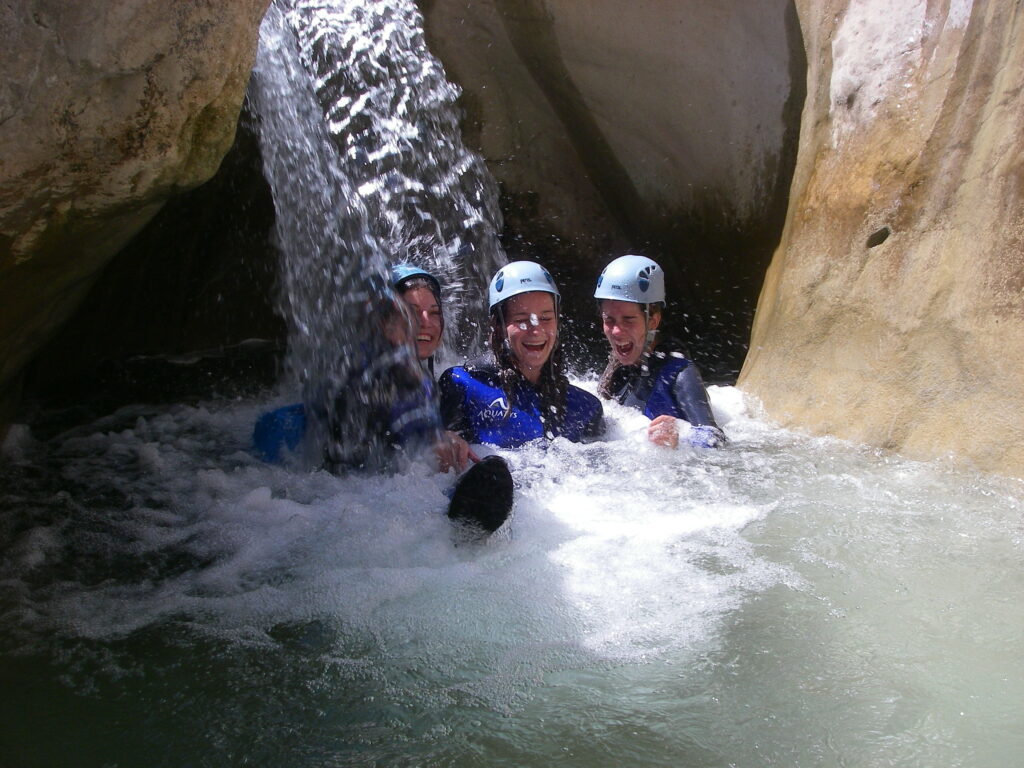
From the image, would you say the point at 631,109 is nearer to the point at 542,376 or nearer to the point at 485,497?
the point at 542,376

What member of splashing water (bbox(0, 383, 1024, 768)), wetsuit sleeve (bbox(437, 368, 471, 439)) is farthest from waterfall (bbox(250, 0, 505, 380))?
splashing water (bbox(0, 383, 1024, 768))

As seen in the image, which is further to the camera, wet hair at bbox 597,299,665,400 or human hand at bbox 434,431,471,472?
wet hair at bbox 597,299,665,400

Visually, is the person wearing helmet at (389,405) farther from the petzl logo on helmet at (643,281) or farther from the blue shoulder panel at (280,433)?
the petzl logo on helmet at (643,281)

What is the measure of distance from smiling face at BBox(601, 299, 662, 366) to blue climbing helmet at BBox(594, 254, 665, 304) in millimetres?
40

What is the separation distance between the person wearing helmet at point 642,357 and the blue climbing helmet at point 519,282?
0.48 m

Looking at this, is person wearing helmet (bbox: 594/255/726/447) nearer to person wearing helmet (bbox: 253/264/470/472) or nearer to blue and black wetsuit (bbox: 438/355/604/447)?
blue and black wetsuit (bbox: 438/355/604/447)

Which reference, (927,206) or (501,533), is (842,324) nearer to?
(927,206)

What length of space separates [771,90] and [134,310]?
4.14 metres

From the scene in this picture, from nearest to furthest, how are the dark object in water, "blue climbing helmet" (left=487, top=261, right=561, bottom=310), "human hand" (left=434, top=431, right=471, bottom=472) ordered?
the dark object in water < "human hand" (left=434, top=431, right=471, bottom=472) < "blue climbing helmet" (left=487, top=261, right=561, bottom=310)

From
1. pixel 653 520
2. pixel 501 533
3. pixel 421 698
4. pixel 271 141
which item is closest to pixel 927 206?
pixel 653 520

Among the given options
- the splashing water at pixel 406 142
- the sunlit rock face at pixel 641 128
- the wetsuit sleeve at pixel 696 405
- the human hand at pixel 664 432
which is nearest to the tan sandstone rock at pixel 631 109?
the sunlit rock face at pixel 641 128

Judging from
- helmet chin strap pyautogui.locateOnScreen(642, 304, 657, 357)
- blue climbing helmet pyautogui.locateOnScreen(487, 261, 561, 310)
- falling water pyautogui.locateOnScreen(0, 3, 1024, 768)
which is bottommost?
falling water pyautogui.locateOnScreen(0, 3, 1024, 768)

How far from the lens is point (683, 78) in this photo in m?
5.80

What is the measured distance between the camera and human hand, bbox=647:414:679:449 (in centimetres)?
367
